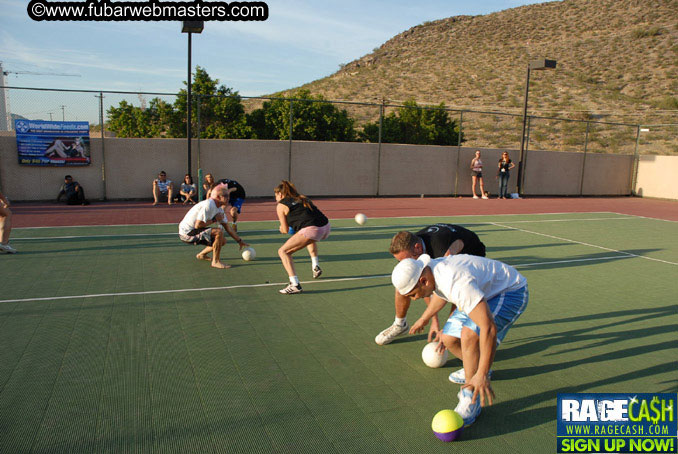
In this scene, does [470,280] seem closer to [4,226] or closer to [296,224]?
[296,224]

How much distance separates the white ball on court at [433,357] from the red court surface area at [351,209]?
10.0 metres

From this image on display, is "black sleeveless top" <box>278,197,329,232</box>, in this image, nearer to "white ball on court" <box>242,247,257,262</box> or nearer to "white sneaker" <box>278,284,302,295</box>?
"white sneaker" <box>278,284,302,295</box>

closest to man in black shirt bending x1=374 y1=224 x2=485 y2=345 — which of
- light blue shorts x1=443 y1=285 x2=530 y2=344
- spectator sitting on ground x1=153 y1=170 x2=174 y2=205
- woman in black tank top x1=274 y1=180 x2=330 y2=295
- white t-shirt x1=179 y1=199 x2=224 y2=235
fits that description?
light blue shorts x1=443 y1=285 x2=530 y2=344

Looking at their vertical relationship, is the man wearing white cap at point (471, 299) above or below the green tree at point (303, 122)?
below

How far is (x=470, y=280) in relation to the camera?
11.4 feet

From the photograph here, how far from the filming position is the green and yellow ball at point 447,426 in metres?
3.59

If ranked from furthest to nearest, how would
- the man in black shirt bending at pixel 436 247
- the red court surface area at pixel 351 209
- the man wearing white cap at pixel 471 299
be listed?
the red court surface area at pixel 351 209 → the man in black shirt bending at pixel 436 247 → the man wearing white cap at pixel 471 299

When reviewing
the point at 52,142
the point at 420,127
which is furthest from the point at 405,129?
the point at 52,142

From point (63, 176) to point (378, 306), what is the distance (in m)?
14.3

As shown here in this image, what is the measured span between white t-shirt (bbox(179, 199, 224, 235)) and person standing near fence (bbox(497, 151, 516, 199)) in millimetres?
16538

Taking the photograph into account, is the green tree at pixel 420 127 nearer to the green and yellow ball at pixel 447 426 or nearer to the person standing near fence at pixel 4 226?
the person standing near fence at pixel 4 226

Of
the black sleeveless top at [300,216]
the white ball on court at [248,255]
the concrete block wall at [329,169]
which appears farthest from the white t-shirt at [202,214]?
the concrete block wall at [329,169]

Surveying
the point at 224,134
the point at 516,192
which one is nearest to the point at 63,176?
the point at 224,134

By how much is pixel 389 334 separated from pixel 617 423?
7.37 feet
